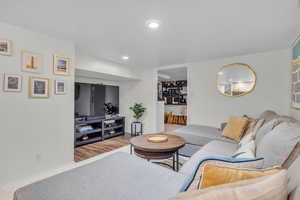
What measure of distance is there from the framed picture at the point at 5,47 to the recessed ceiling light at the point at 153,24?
1942 mm

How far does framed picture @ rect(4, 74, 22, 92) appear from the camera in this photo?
6.27 ft

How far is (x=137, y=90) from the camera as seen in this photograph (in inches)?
194

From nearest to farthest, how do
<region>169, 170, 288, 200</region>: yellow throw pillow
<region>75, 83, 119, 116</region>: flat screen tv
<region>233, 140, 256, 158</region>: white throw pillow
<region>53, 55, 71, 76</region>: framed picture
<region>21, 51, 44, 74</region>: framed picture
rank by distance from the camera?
<region>169, 170, 288, 200</region>: yellow throw pillow
<region>233, 140, 256, 158</region>: white throw pillow
<region>21, 51, 44, 74</region>: framed picture
<region>53, 55, 71, 76</region>: framed picture
<region>75, 83, 119, 116</region>: flat screen tv

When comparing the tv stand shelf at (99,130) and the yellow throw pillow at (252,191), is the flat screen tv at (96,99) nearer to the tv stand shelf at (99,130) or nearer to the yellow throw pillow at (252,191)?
the tv stand shelf at (99,130)

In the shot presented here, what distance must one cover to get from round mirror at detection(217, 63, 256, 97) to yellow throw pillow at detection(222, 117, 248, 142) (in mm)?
954

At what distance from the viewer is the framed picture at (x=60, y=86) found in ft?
7.75

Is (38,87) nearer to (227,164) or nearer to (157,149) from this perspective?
(157,149)

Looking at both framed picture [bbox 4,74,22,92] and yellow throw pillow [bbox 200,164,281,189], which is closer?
yellow throw pillow [bbox 200,164,281,189]

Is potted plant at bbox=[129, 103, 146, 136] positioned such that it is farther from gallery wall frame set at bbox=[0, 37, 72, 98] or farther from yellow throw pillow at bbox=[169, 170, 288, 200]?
yellow throw pillow at bbox=[169, 170, 288, 200]

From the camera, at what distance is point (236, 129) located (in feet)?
8.22

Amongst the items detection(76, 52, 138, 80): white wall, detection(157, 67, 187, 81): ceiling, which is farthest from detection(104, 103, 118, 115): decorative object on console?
detection(157, 67, 187, 81): ceiling

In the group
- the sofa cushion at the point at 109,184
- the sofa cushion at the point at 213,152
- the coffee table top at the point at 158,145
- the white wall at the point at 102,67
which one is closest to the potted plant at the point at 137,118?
the white wall at the point at 102,67

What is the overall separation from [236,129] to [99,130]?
3.37m

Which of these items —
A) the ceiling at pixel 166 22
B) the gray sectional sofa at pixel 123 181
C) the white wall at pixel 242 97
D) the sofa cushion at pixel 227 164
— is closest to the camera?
the sofa cushion at pixel 227 164
